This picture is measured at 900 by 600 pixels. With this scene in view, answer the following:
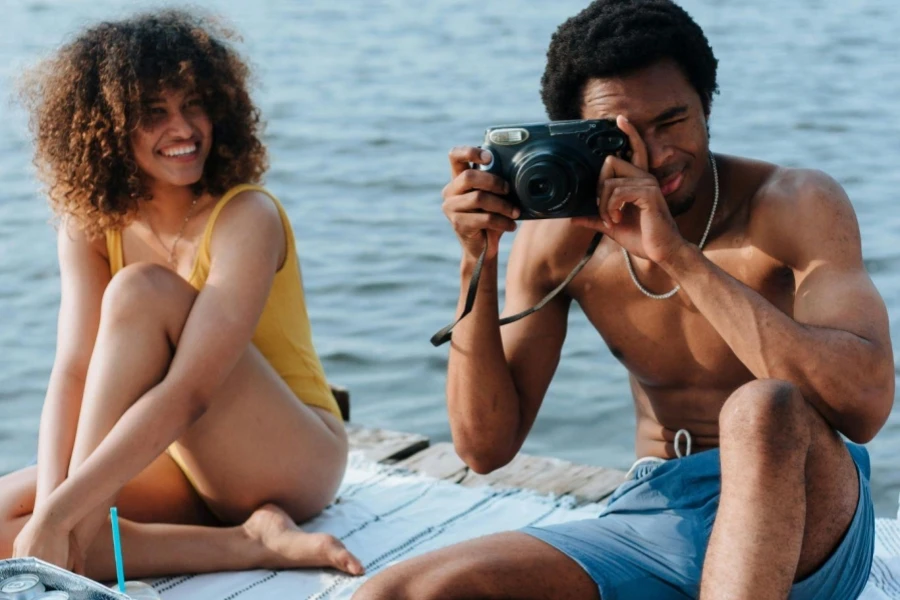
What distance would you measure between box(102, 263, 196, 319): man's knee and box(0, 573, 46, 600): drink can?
2.58 ft

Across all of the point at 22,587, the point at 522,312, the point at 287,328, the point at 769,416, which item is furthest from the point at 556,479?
the point at 22,587

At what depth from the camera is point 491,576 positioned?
2195 millimetres

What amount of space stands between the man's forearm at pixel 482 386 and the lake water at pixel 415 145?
1076 mm

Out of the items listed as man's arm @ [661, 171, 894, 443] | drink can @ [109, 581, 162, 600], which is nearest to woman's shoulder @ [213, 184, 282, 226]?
drink can @ [109, 581, 162, 600]

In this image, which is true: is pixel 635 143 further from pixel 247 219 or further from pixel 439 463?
pixel 439 463

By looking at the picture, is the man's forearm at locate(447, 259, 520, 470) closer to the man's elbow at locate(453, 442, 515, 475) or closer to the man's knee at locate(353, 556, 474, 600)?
the man's elbow at locate(453, 442, 515, 475)

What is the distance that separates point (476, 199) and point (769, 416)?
65 cm

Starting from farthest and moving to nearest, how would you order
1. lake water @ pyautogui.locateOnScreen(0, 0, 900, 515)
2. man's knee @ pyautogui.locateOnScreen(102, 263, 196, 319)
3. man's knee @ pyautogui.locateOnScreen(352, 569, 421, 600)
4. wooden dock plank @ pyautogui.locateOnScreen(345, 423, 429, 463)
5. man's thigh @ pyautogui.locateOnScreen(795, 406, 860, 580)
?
lake water @ pyautogui.locateOnScreen(0, 0, 900, 515) → wooden dock plank @ pyautogui.locateOnScreen(345, 423, 429, 463) → man's knee @ pyautogui.locateOnScreen(102, 263, 196, 319) → man's knee @ pyautogui.locateOnScreen(352, 569, 421, 600) → man's thigh @ pyautogui.locateOnScreen(795, 406, 860, 580)

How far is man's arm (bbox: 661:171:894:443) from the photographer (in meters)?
2.09

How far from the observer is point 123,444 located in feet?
8.45

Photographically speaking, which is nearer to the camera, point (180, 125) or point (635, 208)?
point (635, 208)

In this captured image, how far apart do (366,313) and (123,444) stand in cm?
281

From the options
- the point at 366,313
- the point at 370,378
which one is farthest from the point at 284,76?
the point at 370,378

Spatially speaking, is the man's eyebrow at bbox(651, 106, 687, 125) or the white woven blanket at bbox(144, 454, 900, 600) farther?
the white woven blanket at bbox(144, 454, 900, 600)
